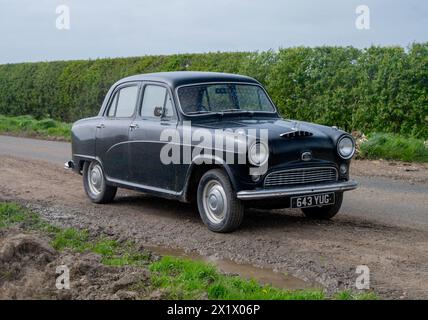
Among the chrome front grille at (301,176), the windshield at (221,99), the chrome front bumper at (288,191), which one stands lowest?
the chrome front bumper at (288,191)

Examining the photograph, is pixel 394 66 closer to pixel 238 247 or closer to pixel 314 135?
pixel 314 135

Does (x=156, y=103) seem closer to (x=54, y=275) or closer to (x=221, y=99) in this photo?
(x=221, y=99)

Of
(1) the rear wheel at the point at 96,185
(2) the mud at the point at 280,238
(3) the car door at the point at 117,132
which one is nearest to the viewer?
(2) the mud at the point at 280,238

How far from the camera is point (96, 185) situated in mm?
10297

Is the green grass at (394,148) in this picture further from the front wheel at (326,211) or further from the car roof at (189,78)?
the front wheel at (326,211)

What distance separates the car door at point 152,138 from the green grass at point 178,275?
47.0 inches

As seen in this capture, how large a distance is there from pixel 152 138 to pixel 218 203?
4.66 feet

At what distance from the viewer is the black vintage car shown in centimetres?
767

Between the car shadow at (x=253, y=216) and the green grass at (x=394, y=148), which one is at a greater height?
the green grass at (x=394, y=148)

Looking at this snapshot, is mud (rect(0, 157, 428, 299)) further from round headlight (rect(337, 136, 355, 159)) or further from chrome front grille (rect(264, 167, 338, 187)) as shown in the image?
round headlight (rect(337, 136, 355, 159))

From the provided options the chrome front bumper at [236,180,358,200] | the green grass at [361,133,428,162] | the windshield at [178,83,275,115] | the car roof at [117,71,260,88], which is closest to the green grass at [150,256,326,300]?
the chrome front bumper at [236,180,358,200]

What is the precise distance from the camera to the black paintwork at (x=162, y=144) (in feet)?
25.5

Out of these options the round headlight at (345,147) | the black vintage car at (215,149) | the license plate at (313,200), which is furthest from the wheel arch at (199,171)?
the round headlight at (345,147)

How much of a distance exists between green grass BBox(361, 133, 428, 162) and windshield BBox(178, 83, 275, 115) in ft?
19.3
